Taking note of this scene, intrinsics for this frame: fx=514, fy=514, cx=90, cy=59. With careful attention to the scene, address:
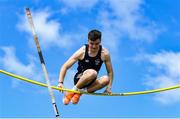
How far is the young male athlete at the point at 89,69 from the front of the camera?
1000cm

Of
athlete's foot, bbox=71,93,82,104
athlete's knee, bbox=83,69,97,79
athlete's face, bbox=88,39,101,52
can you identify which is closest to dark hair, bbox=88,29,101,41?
athlete's face, bbox=88,39,101,52

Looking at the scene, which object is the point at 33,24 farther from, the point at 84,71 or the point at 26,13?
the point at 84,71

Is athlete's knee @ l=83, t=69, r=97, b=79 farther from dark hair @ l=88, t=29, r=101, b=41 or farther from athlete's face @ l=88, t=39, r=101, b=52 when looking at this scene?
dark hair @ l=88, t=29, r=101, b=41

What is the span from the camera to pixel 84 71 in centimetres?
1020

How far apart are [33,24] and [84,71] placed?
5.21ft

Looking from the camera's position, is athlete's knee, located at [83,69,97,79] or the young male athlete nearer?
athlete's knee, located at [83,69,97,79]

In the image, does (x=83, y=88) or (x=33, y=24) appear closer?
(x=33, y=24)

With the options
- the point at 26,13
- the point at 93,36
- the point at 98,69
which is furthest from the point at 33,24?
the point at 98,69

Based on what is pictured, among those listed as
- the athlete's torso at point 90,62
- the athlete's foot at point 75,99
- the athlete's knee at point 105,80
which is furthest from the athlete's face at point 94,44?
the athlete's foot at point 75,99

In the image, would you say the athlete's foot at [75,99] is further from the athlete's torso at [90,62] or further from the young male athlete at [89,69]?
the athlete's torso at [90,62]

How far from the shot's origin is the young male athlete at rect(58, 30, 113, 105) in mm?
9999

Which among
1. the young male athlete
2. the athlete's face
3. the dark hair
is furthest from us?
the young male athlete

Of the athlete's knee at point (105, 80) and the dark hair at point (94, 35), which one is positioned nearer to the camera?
the dark hair at point (94, 35)

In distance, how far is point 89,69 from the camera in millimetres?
10055
